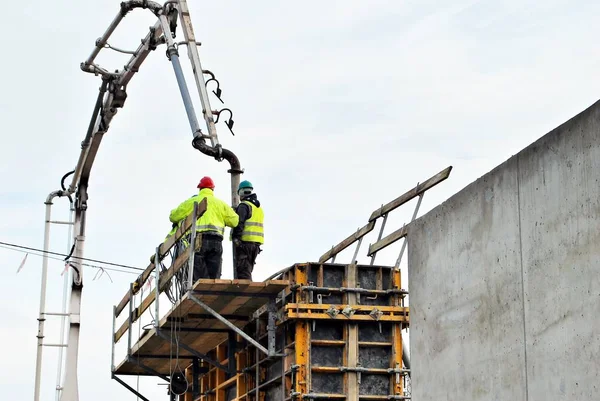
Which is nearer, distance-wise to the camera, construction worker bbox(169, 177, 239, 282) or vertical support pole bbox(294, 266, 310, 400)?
vertical support pole bbox(294, 266, 310, 400)

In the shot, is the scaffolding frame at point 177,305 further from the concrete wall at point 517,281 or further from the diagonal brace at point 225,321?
the concrete wall at point 517,281

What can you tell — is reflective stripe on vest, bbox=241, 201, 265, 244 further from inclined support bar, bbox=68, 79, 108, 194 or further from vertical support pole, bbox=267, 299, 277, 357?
inclined support bar, bbox=68, 79, 108, 194

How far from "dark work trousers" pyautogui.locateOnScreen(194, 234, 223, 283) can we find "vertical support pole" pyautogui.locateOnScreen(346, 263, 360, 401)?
6.37ft

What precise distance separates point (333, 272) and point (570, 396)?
9.01m

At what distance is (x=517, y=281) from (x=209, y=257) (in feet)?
28.1

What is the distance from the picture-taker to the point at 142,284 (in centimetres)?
1981

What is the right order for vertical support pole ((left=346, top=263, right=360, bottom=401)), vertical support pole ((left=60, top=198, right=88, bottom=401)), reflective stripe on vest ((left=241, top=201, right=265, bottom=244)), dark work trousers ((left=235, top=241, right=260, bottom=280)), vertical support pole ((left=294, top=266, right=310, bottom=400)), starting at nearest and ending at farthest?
vertical support pole ((left=294, top=266, right=310, bottom=400)) < vertical support pole ((left=346, top=263, right=360, bottom=401)) < dark work trousers ((left=235, top=241, right=260, bottom=280)) < reflective stripe on vest ((left=241, top=201, right=265, bottom=244)) < vertical support pole ((left=60, top=198, right=88, bottom=401))

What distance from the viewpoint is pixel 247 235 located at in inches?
687

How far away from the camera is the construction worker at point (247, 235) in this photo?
17.3 meters

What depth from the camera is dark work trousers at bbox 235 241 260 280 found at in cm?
1731

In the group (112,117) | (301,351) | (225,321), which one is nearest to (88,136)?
(112,117)


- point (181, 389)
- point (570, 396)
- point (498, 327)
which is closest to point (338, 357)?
point (181, 389)

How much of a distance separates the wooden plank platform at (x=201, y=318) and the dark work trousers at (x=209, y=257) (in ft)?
1.54

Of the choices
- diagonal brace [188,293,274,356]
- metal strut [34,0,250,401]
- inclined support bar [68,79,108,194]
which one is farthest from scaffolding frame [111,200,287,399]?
inclined support bar [68,79,108,194]
